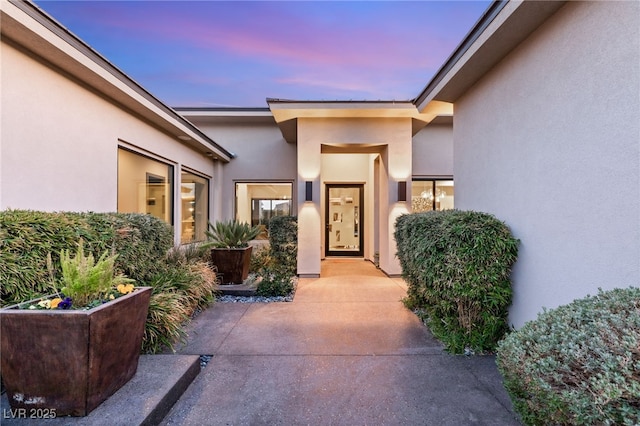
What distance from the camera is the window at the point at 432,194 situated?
9242 millimetres

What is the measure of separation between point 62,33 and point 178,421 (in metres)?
4.01

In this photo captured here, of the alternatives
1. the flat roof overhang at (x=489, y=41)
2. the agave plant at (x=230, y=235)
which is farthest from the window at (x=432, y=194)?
the agave plant at (x=230, y=235)

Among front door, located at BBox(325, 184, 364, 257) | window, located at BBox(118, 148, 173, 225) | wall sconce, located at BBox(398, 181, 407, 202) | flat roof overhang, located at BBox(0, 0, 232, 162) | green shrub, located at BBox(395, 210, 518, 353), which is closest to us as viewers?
flat roof overhang, located at BBox(0, 0, 232, 162)

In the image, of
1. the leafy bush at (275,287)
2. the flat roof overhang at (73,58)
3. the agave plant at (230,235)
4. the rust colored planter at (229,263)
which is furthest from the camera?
the agave plant at (230,235)

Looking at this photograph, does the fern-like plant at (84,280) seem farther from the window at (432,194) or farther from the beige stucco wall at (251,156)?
the window at (432,194)

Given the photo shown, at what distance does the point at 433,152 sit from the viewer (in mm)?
9344

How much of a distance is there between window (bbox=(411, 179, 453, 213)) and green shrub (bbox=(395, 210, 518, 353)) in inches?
231

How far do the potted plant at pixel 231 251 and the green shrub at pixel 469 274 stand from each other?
148 inches

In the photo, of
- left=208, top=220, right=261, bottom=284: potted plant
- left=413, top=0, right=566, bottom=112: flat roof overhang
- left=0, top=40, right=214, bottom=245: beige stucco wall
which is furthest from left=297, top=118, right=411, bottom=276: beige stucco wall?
left=0, top=40, right=214, bottom=245: beige stucco wall

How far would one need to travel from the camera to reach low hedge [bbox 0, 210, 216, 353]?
7.43 feet

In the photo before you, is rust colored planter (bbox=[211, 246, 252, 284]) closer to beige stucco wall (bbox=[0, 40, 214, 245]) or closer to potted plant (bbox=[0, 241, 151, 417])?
beige stucco wall (bbox=[0, 40, 214, 245])

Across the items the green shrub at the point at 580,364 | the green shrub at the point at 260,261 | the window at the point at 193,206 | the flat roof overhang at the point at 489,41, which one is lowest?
the green shrub at the point at 260,261

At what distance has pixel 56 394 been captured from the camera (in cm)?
195

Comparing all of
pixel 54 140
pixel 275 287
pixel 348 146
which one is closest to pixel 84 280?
pixel 54 140
